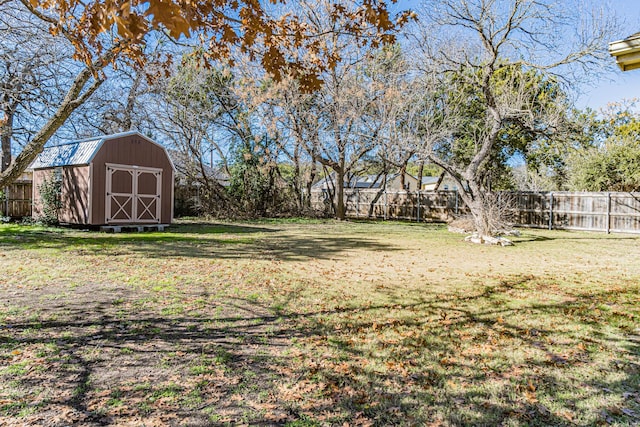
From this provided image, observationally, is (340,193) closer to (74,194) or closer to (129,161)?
(129,161)

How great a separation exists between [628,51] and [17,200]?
19189 mm

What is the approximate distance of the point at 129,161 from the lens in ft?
42.9

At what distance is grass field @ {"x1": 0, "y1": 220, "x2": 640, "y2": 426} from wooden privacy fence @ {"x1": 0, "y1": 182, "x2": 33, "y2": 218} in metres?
10.9

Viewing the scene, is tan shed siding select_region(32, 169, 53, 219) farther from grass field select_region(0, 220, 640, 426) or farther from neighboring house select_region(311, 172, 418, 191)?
neighboring house select_region(311, 172, 418, 191)

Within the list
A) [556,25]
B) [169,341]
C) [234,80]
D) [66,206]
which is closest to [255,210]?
[234,80]

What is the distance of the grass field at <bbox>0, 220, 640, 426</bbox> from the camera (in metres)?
2.34

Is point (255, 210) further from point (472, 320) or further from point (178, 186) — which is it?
point (472, 320)

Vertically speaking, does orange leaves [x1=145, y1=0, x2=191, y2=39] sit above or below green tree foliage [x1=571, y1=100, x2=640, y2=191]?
below

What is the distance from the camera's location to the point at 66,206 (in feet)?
43.0

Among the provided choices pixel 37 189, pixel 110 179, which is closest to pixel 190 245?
pixel 110 179

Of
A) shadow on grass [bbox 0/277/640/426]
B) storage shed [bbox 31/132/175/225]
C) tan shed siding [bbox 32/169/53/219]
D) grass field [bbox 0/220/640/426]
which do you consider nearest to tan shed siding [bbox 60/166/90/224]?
storage shed [bbox 31/132/175/225]

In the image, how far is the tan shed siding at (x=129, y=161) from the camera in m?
12.3

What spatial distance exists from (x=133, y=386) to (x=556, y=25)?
1298 centimetres

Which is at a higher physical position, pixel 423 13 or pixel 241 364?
pixel 423 13
